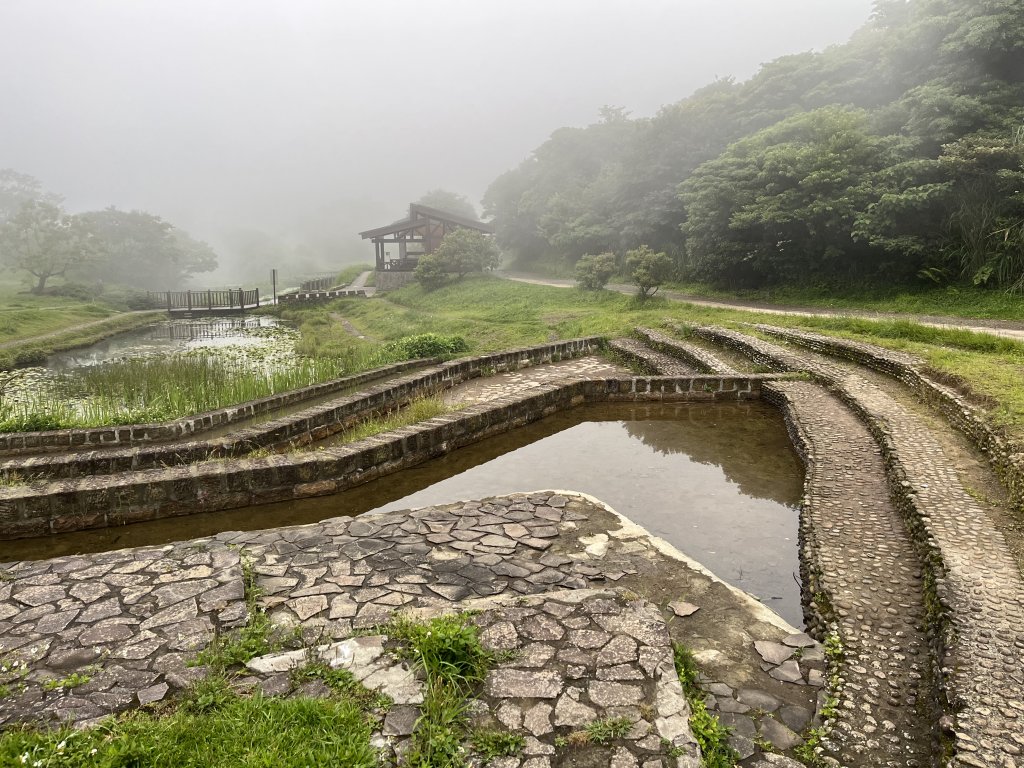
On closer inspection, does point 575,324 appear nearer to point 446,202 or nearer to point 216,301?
point 216,301

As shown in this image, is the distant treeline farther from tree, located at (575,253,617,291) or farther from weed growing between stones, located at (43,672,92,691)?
weed growing between stones, located at (43,672,92,691)

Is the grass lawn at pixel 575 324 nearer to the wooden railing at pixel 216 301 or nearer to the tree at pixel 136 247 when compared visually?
the wooden railing at pixel 216 301

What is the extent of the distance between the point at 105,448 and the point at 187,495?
357 centimetres

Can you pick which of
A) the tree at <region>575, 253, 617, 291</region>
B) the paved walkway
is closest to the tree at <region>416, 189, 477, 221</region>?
the paved walkway

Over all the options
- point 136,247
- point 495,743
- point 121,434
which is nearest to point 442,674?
point 495,743

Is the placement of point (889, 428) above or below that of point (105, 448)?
above

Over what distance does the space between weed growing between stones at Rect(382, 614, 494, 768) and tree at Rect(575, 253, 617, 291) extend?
20.9 meters

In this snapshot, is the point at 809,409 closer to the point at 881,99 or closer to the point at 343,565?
the point at 343,565

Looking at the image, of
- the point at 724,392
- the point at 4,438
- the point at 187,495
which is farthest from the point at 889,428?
the point at 4,438

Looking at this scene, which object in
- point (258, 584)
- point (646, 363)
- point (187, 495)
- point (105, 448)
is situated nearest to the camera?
point (258, 584)

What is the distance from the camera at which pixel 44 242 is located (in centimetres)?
3531

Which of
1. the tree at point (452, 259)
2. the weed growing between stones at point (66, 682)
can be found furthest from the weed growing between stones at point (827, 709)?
the tree at point (452, 259)

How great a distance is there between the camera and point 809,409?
8016 mm

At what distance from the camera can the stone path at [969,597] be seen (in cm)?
267
